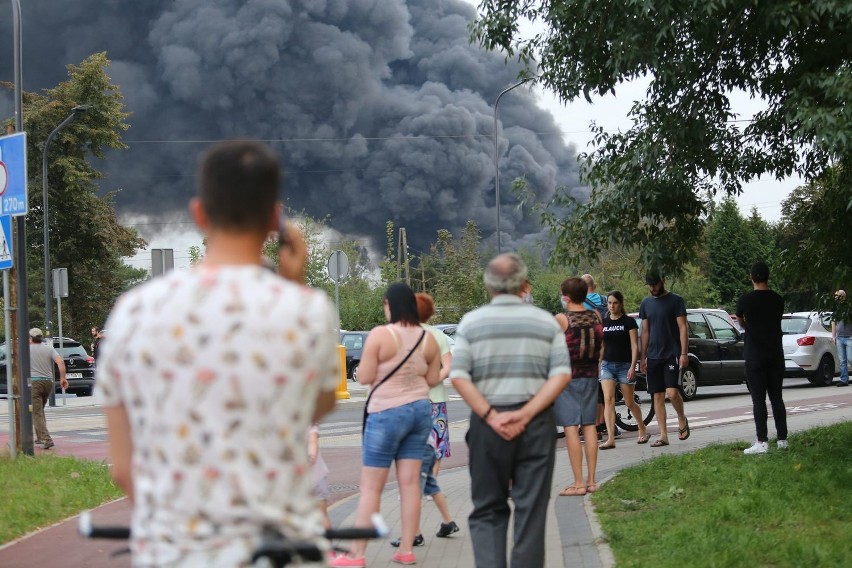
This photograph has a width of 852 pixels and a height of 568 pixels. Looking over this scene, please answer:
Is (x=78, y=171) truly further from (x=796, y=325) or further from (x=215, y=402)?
(x=215, y=402)

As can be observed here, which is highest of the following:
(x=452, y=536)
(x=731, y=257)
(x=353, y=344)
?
(x=731, y=257)

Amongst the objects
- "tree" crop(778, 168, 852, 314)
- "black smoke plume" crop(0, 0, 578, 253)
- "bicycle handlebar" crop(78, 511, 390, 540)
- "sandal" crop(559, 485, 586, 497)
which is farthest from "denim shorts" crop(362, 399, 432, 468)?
"black smoke plume" crop(0, 0, 578, 253)

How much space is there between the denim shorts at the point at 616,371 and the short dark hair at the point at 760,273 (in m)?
2.53

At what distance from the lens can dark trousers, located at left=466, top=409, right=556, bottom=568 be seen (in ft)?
18.9

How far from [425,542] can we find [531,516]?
2.58 meters

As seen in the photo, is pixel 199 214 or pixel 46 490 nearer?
pixel 199 214

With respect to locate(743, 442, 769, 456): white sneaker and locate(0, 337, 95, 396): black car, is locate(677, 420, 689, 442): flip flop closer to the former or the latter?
locate(743, 442, 769, 456): white sneaker

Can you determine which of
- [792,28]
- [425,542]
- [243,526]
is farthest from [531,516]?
[792,28]

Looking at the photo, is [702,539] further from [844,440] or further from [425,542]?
[844,440]

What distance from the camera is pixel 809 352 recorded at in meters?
24.2

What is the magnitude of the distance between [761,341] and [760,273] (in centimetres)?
65

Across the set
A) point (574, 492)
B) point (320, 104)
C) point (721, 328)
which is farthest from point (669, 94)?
point (320, 104)

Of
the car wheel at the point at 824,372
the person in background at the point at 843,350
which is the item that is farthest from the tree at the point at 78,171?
the person in background at the point at 843,350

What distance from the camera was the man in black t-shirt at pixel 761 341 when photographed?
11031mm
